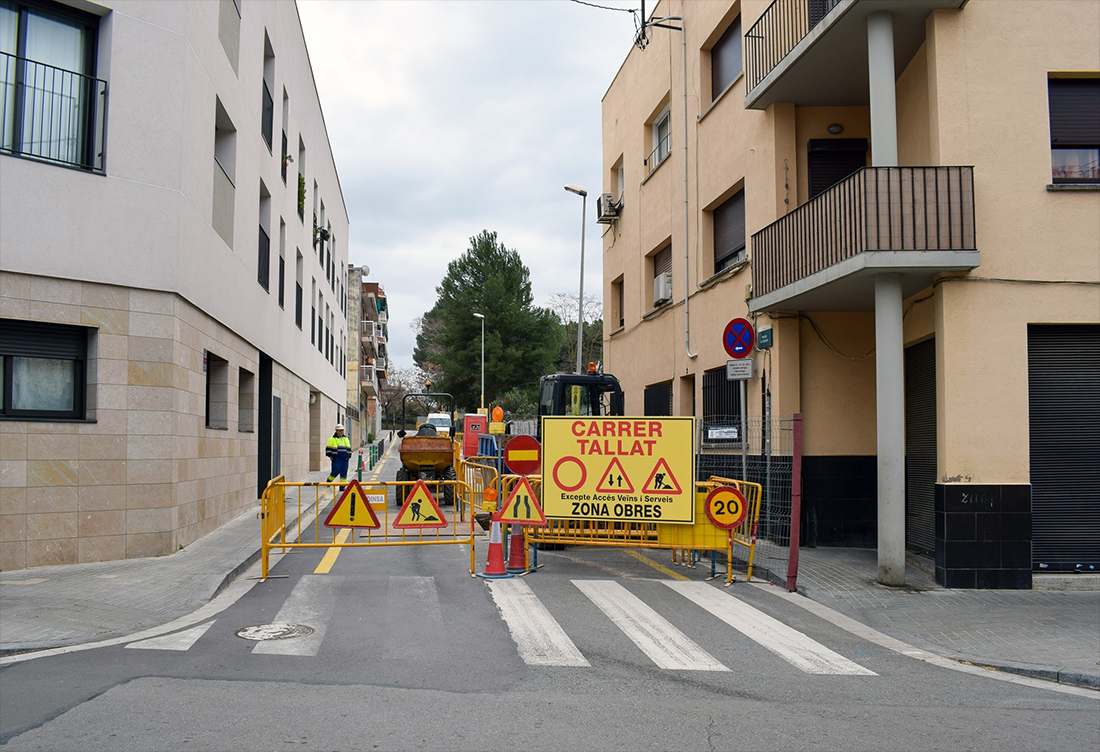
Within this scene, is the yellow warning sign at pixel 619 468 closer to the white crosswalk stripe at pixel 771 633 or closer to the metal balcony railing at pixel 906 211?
the white crosswalk stripe at pixel 771 633

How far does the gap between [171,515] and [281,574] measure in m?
2.12

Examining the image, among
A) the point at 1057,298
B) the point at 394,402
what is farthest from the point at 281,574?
the point at 394,402

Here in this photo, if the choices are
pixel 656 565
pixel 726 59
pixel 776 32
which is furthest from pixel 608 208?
pixel 656 565

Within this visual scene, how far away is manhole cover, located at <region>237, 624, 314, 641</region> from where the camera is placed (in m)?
6.99

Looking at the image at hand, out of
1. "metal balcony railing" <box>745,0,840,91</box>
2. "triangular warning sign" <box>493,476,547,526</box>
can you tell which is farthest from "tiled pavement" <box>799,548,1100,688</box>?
"metal balcony railing" <box>745,0,840,91</box>

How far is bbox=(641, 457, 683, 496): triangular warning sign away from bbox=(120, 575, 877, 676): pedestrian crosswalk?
1.06 metres

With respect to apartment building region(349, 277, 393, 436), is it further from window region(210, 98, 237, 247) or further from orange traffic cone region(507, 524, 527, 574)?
orange traffic cone region(507, 524, 527, 574)

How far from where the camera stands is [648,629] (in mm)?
7441

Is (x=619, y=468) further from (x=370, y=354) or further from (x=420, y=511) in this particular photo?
(x=370, y=354)

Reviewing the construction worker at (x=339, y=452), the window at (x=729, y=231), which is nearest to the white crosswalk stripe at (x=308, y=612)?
the window at (x=729, y=231)

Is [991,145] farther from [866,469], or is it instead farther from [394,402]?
[394,402]

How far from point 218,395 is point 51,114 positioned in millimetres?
5678

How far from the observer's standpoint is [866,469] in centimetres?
1286

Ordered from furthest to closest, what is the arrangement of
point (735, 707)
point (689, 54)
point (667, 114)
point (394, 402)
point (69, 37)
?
point (394, 402), point (667, 114), point (689, 54), point (69, 37), point (735, 707)
